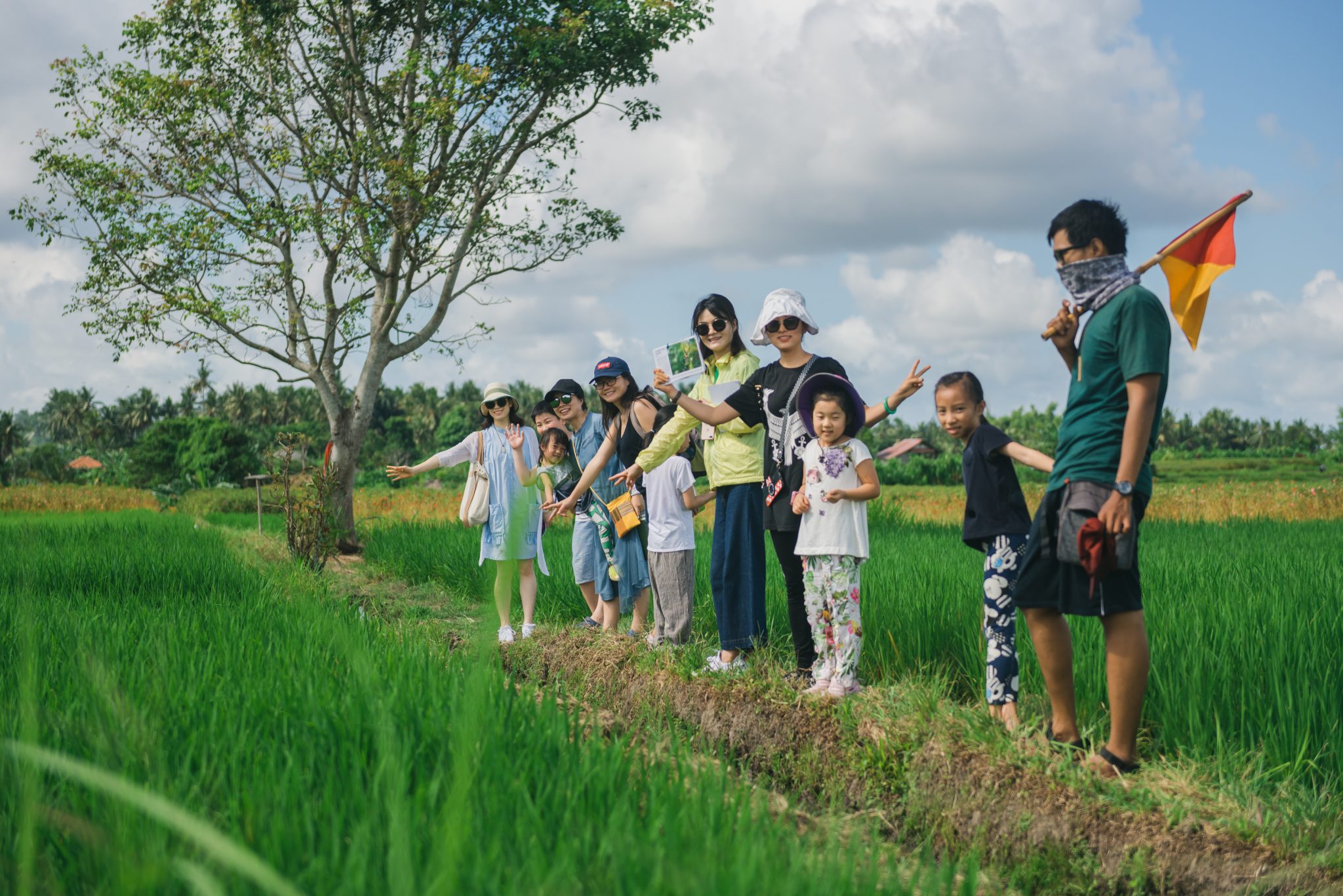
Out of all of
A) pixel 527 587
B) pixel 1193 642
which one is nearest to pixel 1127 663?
pixel 1193 642

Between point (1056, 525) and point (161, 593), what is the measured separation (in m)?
5.12

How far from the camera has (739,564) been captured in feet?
14.4

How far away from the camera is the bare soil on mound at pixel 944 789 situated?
105 inches

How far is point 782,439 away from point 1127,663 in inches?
65.1

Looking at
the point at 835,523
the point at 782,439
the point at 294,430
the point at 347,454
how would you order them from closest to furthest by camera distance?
the point at 835,523 → the point at 782,439 → the point at 347,454 → the point at 294,430

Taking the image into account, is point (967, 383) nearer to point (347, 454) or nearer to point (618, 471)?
point (618, 471)

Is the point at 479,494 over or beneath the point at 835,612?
over

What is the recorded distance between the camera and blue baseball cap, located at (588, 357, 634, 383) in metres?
5.16

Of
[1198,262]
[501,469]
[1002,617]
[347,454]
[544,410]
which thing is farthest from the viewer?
[347,454]

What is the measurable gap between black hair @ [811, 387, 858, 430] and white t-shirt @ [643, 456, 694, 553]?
1.13 m

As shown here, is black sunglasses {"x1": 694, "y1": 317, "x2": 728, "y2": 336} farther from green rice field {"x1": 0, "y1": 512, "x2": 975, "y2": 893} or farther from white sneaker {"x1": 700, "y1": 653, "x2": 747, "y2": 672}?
green rice field {"x1": 0, "y1": 512, "x2": 975, "y2": 893}

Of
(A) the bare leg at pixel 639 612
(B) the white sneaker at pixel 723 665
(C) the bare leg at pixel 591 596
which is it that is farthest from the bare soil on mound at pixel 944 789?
(C) the bare leg at pixel 591 596

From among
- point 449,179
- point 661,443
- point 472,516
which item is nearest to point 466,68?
point 449,179

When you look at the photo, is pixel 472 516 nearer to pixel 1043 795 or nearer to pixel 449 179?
pixel 1043 795
